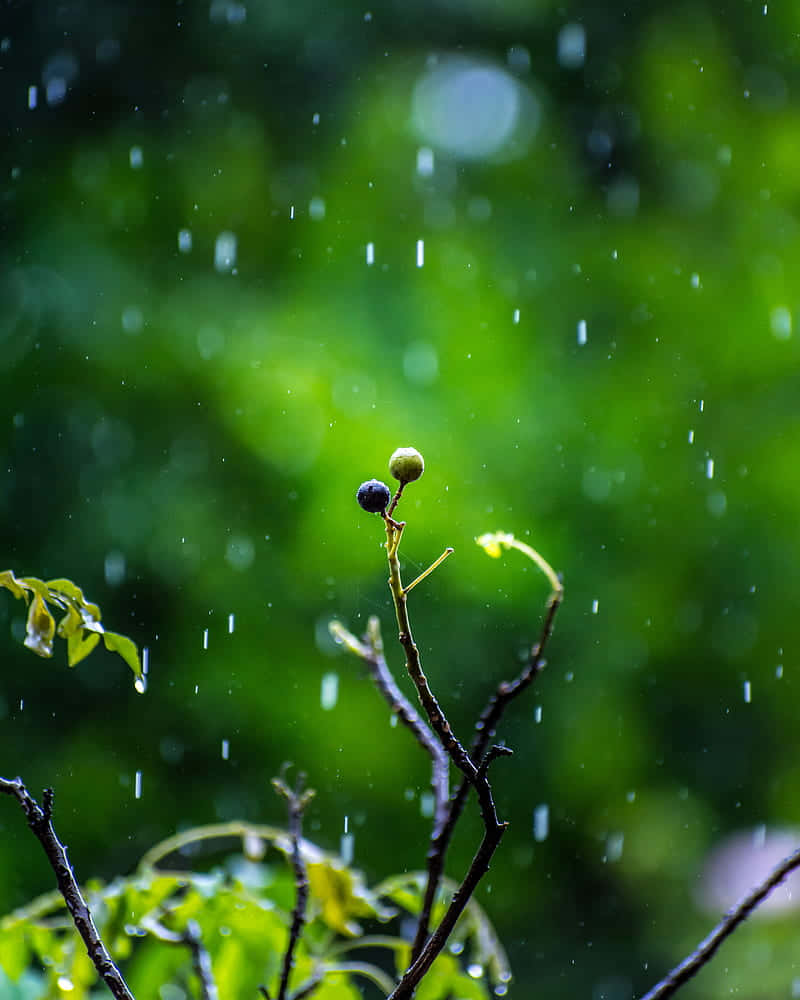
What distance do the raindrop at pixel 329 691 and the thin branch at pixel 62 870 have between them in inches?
94.6

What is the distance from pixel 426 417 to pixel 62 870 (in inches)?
94.3

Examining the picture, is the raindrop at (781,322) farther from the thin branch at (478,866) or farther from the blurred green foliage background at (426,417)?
the thin branch at (478,866)

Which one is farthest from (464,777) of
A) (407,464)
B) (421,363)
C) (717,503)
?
(717,503)

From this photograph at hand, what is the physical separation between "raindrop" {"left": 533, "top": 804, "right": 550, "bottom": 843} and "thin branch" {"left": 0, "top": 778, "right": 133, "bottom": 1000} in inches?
103

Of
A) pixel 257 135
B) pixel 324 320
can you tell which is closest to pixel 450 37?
pixel 257 135

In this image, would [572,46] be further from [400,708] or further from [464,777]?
[464,777]

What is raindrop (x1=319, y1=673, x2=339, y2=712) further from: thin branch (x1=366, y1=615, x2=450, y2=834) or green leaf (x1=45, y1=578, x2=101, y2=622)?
green leaf (x1=45, y1=578, x2=101, y2=622)

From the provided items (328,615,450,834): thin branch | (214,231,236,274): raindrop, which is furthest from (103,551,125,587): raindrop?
(328,615,450,834): thin branch

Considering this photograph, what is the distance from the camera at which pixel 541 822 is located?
9.64ft

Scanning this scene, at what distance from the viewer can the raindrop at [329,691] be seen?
285 centimetres

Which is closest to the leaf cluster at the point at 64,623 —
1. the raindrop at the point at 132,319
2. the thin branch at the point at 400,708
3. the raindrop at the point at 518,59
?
the thin branch at the point at 400,708

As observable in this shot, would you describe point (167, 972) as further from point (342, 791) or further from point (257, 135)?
point (257, 135)

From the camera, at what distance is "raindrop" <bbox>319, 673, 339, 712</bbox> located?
9.35ft

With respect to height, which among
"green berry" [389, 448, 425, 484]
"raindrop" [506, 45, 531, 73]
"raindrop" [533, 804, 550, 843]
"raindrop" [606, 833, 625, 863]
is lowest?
"raindrop" [606, 833, 625, 863]
